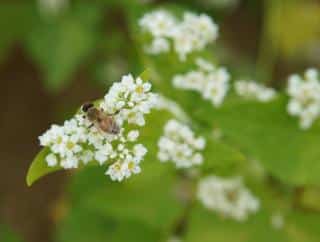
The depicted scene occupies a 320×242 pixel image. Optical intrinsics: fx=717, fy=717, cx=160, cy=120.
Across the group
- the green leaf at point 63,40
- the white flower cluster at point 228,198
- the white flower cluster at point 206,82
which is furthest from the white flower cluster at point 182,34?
the green leaf at point 63,40

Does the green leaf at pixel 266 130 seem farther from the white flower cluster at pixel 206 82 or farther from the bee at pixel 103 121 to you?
the bee at pixel 103 121

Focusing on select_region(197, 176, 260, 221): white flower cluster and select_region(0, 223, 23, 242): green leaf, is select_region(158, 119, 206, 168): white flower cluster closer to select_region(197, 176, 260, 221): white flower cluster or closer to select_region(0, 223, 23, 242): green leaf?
select_region(197, 176, 260, 221): white flower cluster

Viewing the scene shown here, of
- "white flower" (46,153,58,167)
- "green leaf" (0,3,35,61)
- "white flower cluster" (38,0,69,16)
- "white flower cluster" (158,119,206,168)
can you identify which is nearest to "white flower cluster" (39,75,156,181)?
"white flower" (46,153,58,167)

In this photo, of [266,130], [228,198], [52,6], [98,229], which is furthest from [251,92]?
[52,6]

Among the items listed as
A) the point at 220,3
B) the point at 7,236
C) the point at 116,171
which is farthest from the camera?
the point at 220,3

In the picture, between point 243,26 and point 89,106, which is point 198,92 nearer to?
point 89,106

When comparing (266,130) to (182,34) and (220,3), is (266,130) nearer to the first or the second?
(182,34)
